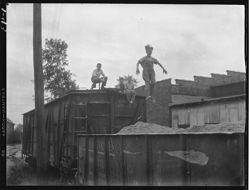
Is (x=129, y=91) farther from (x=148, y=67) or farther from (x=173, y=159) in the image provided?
(x=173, y=159)

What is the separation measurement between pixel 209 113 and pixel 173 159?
12213mm

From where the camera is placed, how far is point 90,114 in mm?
9930

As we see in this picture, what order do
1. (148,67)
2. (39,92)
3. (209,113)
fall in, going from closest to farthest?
(39,92) → (148,67) → (209,113)

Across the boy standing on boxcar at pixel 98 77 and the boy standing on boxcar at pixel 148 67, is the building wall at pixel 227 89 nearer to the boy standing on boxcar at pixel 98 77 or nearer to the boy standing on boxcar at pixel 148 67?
the boy standing on boxcar at pixel 148 67

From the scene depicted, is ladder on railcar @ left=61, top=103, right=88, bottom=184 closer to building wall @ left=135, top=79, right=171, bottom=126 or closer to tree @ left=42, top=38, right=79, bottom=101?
tree @ left=42, top=38, right=79, bottom=101

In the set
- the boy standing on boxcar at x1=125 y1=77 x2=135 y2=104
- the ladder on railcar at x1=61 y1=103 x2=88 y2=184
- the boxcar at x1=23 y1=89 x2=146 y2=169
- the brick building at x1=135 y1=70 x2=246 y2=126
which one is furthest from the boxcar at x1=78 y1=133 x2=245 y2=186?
the brick building at x1=135 y1=70 x2=246 y2=126

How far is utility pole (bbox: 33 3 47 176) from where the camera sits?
869cm

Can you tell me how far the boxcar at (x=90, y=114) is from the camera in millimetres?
9852

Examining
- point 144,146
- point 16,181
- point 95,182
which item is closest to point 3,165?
point 16,181

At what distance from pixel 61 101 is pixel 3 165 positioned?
4.05m

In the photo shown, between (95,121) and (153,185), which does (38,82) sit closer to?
(95,121)

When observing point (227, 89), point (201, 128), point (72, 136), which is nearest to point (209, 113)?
point (72, 136)

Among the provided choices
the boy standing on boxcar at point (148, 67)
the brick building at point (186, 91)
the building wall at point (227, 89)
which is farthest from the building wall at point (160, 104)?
the boy standing on boxcar at point (148, 67)

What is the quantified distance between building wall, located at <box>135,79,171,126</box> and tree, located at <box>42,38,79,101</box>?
737cm
